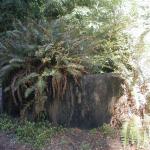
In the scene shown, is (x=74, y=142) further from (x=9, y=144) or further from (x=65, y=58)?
(x=65, y=58)

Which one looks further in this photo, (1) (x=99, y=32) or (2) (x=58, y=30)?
(1) (x=99, y=32)

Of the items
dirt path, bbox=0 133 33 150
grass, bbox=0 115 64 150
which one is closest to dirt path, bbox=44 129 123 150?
grass, bbox=0 115 64 150

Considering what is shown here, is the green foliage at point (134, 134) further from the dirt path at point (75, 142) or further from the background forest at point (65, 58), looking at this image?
the dirt path at point (75, 142)

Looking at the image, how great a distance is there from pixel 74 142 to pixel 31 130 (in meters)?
0.65

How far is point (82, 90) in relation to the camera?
5.81 metres

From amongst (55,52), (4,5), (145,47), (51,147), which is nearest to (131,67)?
(145,47)

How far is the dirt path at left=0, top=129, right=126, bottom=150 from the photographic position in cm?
529

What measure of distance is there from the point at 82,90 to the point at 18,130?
1123mm

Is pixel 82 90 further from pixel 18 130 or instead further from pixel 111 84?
pixel 18 130

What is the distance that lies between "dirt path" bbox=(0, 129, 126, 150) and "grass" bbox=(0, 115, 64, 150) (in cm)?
9

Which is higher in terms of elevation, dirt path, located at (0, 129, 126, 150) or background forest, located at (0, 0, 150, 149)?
background forest, located at (0, 0, 150, 149)

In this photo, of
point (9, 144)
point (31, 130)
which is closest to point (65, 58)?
point (31, 130)

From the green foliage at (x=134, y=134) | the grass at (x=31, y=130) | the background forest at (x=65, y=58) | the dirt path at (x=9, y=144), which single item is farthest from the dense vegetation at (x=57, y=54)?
the green foliage at (x=134, y=134)

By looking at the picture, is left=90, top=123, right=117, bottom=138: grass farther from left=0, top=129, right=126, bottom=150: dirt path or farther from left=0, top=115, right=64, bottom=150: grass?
left=0, top=115, right=64, bottom=150: grass
